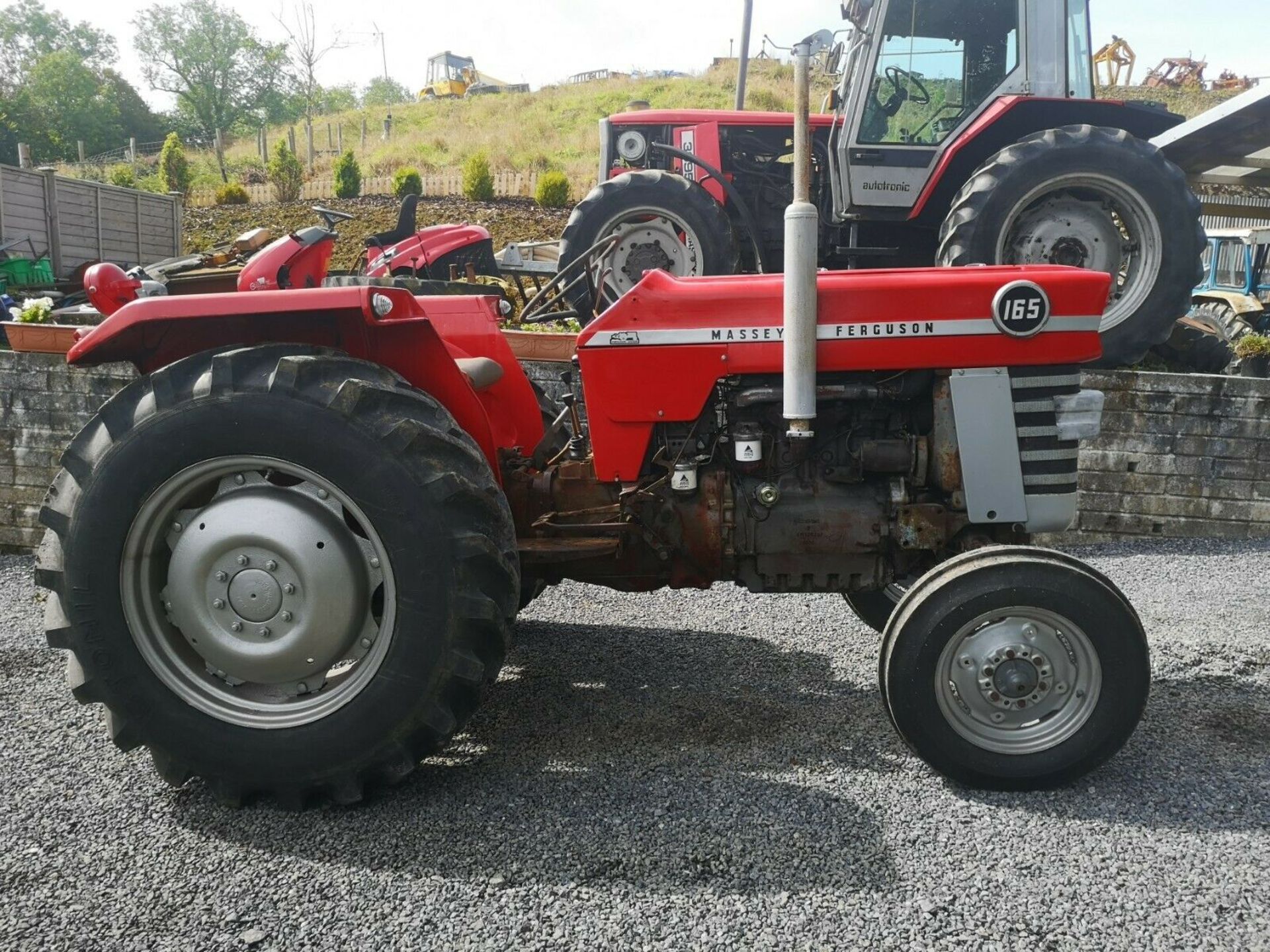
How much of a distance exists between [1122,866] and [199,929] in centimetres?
198

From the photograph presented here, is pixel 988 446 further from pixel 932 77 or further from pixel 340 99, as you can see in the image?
pixel 340 99

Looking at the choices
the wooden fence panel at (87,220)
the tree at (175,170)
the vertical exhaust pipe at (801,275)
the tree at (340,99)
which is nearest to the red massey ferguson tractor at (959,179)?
the vertical exhaust pipe at (801,275)

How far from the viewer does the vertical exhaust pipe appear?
233 cm

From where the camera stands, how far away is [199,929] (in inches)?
75.2

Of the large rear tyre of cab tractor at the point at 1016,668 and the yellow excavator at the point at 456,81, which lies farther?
the yellow excavator at the point at 456,81

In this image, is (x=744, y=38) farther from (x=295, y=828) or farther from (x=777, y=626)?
(x=295, y=828)

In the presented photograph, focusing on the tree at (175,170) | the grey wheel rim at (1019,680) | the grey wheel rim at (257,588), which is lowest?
Result: the grey wheel rim at (1019,680)

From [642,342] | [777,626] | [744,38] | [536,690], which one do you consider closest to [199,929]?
[536,690]

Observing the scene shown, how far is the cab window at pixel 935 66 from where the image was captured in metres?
5.30

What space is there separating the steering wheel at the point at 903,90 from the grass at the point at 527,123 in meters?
13.8

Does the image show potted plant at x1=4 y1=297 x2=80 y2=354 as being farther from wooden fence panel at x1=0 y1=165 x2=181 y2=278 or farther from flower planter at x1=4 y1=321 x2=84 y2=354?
wooden fence panel at x1=0 y1=165 x2=181 y2=278

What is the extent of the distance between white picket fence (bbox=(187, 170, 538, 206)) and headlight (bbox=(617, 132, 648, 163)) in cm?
1211

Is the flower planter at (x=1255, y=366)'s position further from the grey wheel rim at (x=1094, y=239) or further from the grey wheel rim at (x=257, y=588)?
the grey wheel rim at (x=257, y=588)

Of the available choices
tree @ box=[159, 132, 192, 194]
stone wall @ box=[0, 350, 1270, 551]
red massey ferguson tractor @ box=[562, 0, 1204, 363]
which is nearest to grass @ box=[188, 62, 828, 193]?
tree @ box=[159, 132, 192, 194]
